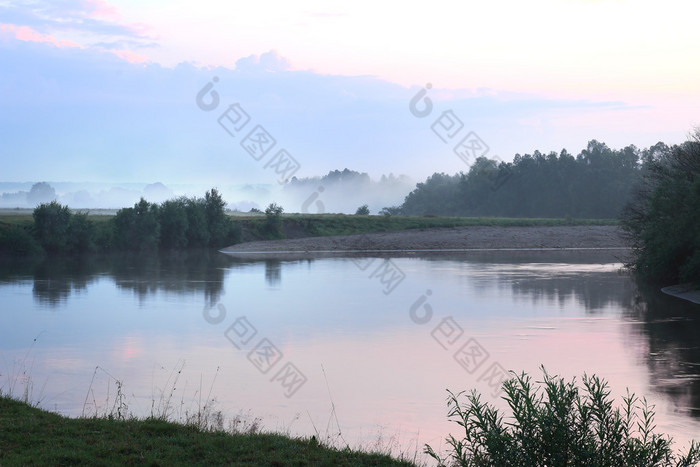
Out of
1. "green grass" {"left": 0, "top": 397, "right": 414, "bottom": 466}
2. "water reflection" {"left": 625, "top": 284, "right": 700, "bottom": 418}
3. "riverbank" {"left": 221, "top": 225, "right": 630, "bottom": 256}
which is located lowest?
"water reflection" {"left": 625, "top": 284, "right": 700, "bottom": 418}

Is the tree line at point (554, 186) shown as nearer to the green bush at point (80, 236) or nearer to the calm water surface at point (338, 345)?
the green bush at point (80, 236)

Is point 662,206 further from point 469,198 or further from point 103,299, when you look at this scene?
point 469,198

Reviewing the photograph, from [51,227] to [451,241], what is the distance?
30812mm

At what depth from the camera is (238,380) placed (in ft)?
41.8

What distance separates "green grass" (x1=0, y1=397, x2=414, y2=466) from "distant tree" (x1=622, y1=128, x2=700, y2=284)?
22.2 m

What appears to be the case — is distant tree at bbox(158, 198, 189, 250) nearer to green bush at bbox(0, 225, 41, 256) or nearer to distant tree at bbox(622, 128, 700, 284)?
green bush at bbox(0, 225, 41, 256)

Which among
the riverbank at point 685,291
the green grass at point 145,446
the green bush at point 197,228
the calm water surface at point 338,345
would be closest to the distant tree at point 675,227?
the riverbank at point 685,291

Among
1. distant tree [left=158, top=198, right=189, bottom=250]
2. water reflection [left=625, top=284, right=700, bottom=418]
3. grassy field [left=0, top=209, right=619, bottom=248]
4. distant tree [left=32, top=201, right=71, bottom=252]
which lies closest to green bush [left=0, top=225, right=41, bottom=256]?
distant tree [left=32, top=201, right=71, bottom=252]

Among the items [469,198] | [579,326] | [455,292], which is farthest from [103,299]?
[469,198]

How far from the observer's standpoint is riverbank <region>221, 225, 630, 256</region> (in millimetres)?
58812

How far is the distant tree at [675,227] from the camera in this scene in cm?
2719

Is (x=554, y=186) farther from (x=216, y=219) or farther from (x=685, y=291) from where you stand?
(x=685, y=291)

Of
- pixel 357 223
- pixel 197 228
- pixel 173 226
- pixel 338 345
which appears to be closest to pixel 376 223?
pixel 357 223

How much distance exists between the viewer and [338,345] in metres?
16.4
